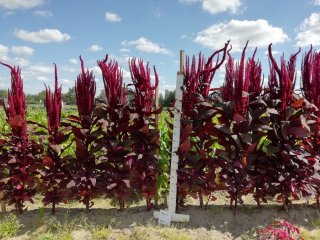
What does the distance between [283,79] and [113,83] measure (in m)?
1.75

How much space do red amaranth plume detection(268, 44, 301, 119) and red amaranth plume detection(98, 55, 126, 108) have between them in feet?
5.20

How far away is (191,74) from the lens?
364cm

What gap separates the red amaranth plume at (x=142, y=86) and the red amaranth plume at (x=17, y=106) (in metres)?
1.21

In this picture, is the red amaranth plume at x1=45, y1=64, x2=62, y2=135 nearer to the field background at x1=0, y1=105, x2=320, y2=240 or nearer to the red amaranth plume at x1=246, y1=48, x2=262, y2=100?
the field background at x1=0, y1=105, x2=320, y2=240

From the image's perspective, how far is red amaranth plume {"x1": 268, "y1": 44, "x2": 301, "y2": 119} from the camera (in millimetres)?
3584

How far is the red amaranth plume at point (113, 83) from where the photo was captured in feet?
11.8

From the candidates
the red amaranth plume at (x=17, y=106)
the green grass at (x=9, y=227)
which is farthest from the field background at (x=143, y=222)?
the red amaranth plume at (x=17, y=106)

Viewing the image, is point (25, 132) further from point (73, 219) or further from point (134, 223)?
point (134, 223)

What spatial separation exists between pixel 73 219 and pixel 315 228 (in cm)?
265

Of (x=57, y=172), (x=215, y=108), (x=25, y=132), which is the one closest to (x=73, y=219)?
(x=57, y=172)

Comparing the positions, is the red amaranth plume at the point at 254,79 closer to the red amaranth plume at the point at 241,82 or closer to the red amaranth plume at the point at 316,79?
the red amaranth plume at the point at 241,82

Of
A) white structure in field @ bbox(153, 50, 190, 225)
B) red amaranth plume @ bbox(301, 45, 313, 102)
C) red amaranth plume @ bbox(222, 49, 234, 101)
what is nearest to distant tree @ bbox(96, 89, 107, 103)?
white structure in field @ bbox(153, 50, 190, 225)

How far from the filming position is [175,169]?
372cm

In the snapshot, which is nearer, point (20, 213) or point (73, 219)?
point (73, 219)
